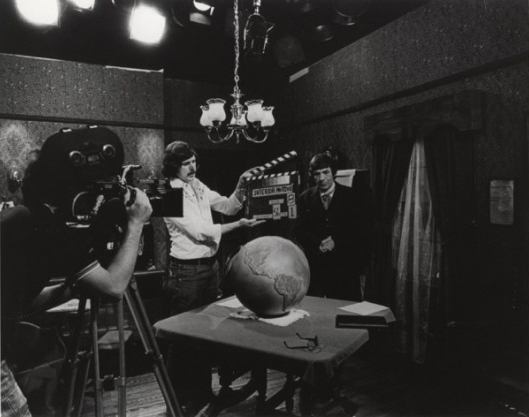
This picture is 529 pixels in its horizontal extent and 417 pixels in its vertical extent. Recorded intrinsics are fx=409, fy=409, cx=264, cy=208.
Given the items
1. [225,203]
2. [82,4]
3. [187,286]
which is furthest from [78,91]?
[187,286]

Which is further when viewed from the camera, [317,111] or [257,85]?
[257,85]

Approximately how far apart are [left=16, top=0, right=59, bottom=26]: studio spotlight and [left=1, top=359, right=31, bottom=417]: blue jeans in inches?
122

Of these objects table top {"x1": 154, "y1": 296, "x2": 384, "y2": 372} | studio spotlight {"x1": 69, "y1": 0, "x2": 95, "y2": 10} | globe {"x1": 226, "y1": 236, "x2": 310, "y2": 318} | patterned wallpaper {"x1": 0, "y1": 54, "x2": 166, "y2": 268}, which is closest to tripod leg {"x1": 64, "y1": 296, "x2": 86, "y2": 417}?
table top {"x1": 154, "y1": 296, "x2": 384, "y2": 372}

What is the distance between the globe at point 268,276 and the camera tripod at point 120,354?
545 millimetres

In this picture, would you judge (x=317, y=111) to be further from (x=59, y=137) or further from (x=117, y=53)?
(x=59, y=137)

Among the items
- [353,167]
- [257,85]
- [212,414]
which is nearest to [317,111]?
[353,167]

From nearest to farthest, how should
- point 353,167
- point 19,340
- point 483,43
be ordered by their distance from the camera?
point 19,340
point 483,43
point 353,167

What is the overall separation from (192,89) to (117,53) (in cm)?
126

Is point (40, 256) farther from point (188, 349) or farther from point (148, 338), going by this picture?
point (188, 349)

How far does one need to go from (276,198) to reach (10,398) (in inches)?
135

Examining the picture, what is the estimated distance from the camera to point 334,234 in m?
4.20

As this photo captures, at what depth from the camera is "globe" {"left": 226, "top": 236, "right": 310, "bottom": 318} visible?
2098 millimetres

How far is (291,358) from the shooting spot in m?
1.76

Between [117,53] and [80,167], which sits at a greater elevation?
[117,53]
